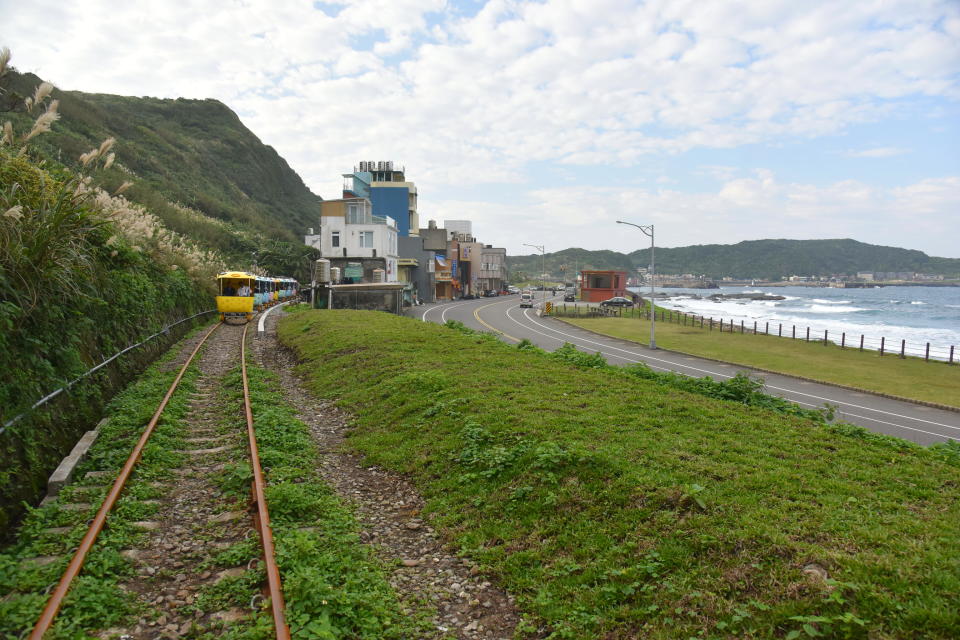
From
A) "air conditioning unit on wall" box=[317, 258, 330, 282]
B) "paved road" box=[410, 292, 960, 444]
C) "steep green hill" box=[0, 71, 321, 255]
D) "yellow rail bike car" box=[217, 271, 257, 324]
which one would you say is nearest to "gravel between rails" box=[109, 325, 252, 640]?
"steep green hill" box=[0, 71, 321, 255]

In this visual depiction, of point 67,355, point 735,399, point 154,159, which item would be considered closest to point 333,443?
point 67,355

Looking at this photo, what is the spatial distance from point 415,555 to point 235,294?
1179 inches

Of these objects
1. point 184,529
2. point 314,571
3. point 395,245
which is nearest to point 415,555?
point 314,571

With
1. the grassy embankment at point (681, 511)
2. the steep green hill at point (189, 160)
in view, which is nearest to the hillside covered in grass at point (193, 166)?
the steep green hill at point (189, 160)

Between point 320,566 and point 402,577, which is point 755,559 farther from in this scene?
point 320,566

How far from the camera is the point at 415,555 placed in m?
6.59

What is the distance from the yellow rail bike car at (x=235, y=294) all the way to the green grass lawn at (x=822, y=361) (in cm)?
2603

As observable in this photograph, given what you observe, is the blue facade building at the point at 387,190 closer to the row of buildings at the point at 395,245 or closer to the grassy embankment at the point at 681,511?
the row of buildings at the point at 395,245

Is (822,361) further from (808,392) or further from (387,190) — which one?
(387,190)

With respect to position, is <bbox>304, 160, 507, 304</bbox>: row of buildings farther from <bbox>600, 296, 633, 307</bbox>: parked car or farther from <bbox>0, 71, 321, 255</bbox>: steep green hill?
<bbox>600, 296, 633, 307</bbox>: parked car

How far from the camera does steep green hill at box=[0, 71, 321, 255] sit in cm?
5716

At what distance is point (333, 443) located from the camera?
11.0 metres

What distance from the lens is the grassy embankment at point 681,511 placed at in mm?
4633

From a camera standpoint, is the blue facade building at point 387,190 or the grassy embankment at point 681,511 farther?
the blue facade building at point 387,190
